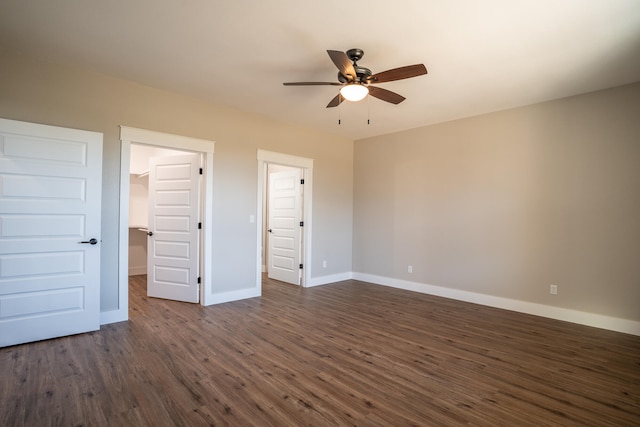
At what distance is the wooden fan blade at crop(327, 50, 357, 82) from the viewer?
8.08ft

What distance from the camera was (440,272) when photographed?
5.24 metres

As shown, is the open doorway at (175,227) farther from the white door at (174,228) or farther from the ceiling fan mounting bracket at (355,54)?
the ceiling fan mounting bracket at (355,54)

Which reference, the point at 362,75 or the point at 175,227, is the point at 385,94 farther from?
the point at 175,227

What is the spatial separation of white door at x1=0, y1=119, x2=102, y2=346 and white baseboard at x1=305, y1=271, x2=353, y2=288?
3279 millimetres

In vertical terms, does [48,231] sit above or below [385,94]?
below

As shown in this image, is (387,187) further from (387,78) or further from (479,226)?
(387,78)

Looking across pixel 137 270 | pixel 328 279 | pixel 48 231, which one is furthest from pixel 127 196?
pixel 328 279

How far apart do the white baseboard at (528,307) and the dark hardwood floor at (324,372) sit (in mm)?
173

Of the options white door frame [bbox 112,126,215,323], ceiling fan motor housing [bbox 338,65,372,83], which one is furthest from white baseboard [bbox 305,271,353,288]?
ceiling fan motor housing [bbox 338,65,372,83]

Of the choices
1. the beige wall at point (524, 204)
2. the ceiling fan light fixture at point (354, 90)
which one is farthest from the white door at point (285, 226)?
the ceiling fan light fixture at point (354, 90)

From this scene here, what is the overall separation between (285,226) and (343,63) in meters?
3.93

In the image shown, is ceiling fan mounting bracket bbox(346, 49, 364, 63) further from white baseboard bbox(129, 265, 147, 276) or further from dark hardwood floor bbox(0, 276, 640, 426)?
white baseboard bbox(129, 265, 147, 276)

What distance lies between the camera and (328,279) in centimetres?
612

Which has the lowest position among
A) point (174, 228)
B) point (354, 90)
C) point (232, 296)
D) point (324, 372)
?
point (324, 372)
